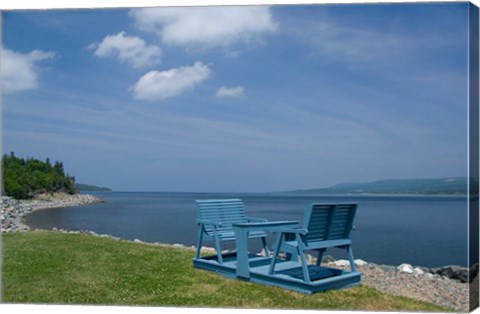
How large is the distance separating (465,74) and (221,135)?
957 cm

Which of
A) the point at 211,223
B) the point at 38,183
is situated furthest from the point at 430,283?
the point at 38,183

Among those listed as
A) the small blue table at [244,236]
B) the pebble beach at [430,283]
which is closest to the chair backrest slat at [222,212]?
the small blue table at [244,236]

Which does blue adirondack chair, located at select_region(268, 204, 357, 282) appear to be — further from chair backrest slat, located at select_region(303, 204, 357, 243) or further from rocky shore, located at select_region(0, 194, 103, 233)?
rocky shore, located at select_region(0, 194, 103, 233)

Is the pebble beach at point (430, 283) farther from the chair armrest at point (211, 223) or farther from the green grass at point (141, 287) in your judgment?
the chair armrest at point (211, 223)

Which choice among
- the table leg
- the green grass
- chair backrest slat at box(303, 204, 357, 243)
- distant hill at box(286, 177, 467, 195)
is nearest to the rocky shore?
distant hill at box(286, 177, 467, 195)

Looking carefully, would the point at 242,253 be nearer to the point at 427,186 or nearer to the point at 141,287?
the point at 141,287

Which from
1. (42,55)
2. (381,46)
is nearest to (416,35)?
(381,46)

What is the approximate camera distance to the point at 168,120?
19.1m

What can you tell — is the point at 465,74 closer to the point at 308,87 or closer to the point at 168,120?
the point at 308,87

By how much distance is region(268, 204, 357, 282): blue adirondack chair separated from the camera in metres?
8.33

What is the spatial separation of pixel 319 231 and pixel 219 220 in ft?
6.99

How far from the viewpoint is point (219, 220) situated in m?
10.3

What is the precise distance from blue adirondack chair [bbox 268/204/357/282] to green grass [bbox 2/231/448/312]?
1.65ft

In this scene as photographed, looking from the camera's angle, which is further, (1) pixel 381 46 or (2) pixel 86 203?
(2) pixel 86 203
